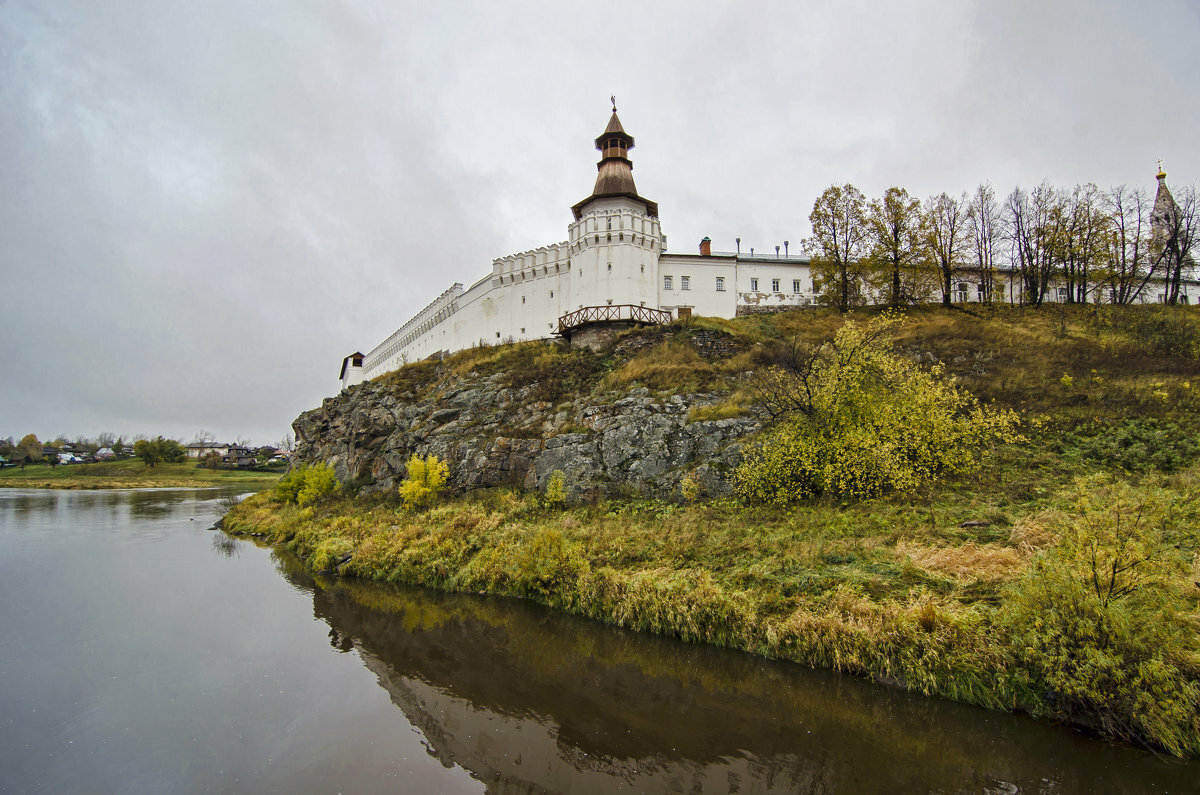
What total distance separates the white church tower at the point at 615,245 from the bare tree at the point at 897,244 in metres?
15.6

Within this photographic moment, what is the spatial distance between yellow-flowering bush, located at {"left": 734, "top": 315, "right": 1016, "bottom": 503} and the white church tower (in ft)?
58.7

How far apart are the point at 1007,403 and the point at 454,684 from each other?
24747mm

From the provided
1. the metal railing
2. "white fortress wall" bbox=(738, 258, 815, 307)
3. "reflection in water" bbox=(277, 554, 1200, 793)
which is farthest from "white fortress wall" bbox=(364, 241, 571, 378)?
"reflection in water" bbox=(277, 554, 1200, 793)

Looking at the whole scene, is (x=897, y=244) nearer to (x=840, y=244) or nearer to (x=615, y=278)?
(x=840, y=244)

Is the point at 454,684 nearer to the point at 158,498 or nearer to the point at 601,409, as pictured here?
the point at 601,409

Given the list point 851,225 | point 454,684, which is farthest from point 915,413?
point 851,225

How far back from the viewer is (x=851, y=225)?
37.4 metres

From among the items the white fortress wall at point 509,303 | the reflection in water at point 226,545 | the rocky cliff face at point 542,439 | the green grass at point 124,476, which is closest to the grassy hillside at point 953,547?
the rocky cliff face at point 542,439

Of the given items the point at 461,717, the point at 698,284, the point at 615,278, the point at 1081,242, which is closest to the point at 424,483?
the point at 461,717

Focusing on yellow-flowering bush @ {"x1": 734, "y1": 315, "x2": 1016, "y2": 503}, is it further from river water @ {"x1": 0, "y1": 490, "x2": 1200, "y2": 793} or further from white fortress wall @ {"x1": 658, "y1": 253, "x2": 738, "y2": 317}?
white fortress wall @ {"x1": 658, "y1": 253, "x2": 738, "y2": 317}

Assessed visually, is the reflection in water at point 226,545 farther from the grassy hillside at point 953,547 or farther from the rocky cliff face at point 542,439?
the rocky cliff face at point 542,439

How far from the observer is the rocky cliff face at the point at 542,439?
23.0 metres

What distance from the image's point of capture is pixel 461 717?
10117mm

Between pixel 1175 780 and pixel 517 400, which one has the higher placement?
pixel 517 400
